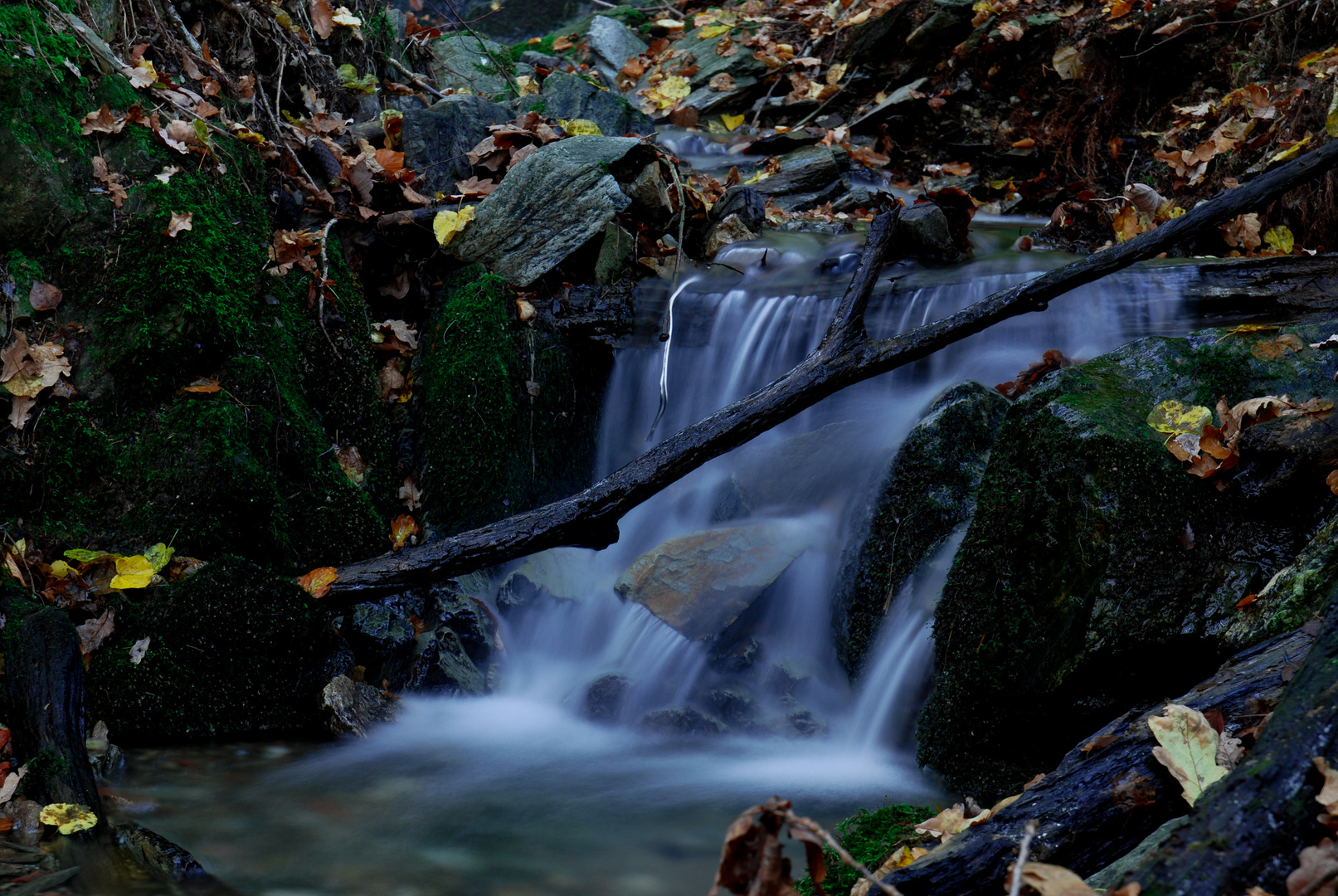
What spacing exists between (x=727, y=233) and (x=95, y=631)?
13.8 ft

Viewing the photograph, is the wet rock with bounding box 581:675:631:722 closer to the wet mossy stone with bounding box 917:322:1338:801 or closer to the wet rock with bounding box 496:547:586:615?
the wet rock with bounding box 496:547:586:615

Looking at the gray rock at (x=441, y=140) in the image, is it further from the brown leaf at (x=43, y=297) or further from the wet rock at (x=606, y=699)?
the wet rock at (x=606, y=699)

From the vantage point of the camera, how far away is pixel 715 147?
28.5 ft

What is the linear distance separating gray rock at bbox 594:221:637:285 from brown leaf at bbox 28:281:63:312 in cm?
265

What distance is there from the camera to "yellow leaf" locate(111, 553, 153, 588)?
3396 millimetres

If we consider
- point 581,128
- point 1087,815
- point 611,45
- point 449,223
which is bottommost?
point 1087,815

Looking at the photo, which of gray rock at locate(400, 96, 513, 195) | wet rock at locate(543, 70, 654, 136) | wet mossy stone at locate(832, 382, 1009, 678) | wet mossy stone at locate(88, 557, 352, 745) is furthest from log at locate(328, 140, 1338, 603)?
wet rock at locate(543, 70, 654, 136)

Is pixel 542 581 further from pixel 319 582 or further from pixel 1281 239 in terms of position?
pixel 1281 239

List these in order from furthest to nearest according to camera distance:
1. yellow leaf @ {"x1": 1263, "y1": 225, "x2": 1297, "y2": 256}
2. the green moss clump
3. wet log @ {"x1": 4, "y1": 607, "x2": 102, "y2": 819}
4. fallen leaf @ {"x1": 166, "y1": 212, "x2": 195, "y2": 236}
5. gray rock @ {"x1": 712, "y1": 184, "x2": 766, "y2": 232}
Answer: gray rock @ {"x1": 712, "y1": 184, "x2": 766, "y2": 232} < yellow leaf @ {"x1": 1263, "y1": 225, "x2": 1297, "y2": 256} < fallen leaf @ {"x1": 166, "y1": 212, "x2": 195, "y2": 236} < wet log @ {"x1": 4, "y1": 607, "x2": 102, "y2": 819} < the green moss clump

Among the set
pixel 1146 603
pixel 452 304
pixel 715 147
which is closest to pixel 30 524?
pixel 452 304

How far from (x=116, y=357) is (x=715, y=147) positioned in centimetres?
622

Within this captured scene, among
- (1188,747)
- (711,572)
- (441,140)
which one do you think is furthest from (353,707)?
(441,140)

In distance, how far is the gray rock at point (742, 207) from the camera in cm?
600

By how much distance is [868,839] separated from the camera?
2350 millimetres
